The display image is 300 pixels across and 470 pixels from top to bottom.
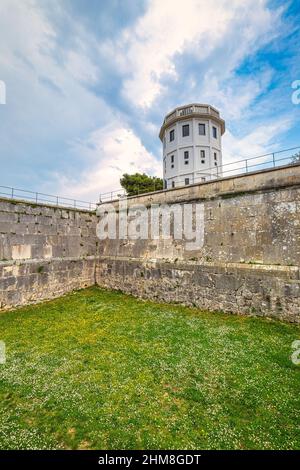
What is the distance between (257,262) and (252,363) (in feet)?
16.0

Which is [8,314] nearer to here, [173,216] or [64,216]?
[64,216]

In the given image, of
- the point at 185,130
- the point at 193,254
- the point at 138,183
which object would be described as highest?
the point at 185,130

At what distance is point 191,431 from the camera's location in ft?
15.1

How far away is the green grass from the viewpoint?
450 centimetres

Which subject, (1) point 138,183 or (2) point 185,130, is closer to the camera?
(1) point 138,183

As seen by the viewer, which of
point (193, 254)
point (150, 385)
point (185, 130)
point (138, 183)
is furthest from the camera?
point (185, 130)

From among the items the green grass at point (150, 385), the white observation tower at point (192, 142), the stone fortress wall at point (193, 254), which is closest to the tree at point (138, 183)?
the white observation tower at point (192, 142)

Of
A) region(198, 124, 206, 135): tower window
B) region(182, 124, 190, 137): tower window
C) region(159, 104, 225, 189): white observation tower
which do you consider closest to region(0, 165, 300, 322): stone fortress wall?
region(159, 104, 225, 189): white observation tower

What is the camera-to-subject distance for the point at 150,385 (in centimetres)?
610

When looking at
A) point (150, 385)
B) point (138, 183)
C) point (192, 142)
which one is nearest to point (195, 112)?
point (192, 142)

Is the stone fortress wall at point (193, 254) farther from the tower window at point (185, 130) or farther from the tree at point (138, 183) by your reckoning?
the tower window at point (185, 130)

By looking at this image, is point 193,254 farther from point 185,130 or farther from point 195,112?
point 195,112

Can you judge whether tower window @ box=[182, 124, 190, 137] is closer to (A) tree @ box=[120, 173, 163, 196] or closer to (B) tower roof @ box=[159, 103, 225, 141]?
(B) tower roof @ box=[159, 103, 225, 141]
